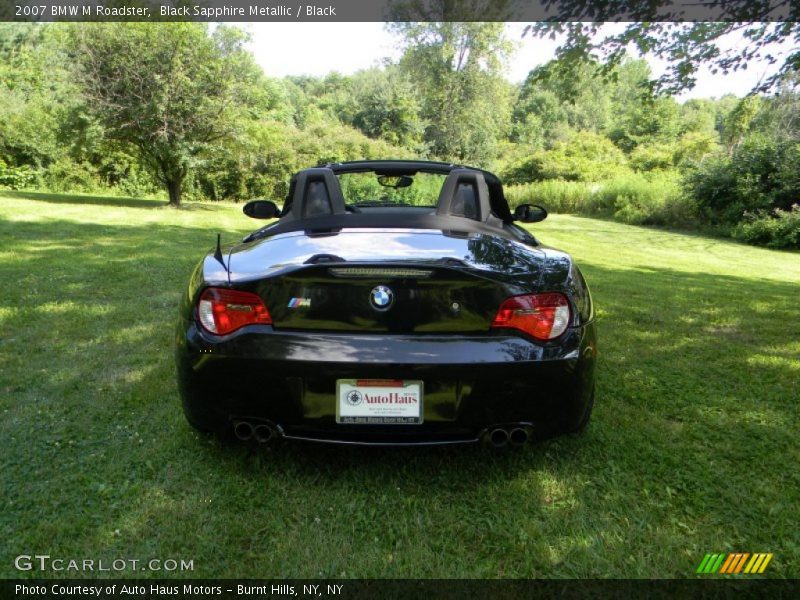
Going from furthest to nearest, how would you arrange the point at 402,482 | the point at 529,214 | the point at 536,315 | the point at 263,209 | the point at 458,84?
1. the point at 458,84
2. the point at 529,214
3. the point at 263,209
4. the point at 402,482
5. the point at 536,315

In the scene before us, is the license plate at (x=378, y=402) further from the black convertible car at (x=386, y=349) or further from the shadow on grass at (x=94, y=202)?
the shadow on grass at (x=94, y=202)

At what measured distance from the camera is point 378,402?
211 centimetres

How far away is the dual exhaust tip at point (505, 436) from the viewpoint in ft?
7.15

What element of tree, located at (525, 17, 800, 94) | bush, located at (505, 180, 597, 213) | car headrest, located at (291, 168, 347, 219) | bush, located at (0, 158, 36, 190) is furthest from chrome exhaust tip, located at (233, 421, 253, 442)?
bush, located at (0, 158, 36, 190)

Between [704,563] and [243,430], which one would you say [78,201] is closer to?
[243,430]

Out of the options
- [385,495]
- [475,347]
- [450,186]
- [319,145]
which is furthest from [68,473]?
[319,145]

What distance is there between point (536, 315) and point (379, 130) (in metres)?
42.1

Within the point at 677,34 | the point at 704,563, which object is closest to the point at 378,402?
the point at 704,563

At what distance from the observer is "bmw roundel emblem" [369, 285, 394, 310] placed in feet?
6.82

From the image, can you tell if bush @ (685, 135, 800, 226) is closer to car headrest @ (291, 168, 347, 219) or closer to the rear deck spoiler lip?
the rear deck spoiler lip

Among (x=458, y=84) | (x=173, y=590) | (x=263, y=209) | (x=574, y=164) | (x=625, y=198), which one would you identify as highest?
(x=458, y=84)

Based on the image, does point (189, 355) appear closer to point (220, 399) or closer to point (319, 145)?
point (220, 399)

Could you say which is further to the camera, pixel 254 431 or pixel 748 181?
pixel 748 181

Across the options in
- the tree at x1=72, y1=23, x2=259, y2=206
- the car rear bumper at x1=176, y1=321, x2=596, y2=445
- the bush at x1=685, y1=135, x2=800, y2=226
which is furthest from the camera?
the bush at x1=685, y1=135, x2=800, y2=226
